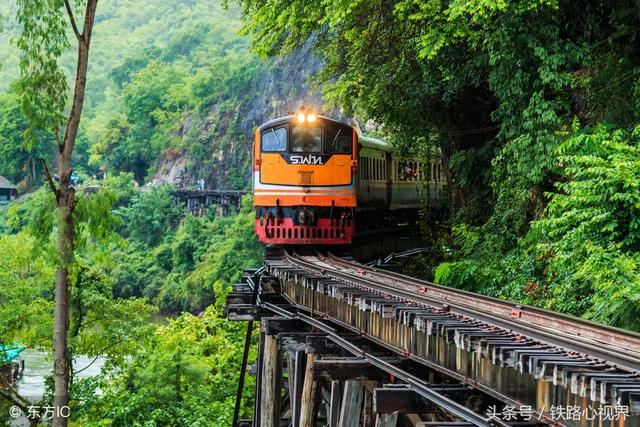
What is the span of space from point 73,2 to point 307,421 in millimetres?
5500

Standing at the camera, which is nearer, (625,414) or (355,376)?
(625,414)

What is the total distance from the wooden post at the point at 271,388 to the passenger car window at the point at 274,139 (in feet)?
19.5

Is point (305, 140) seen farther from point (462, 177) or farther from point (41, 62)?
point (41, 62)

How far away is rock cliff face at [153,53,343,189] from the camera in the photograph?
223 ft

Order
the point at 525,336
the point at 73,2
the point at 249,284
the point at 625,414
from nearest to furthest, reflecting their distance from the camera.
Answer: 1. the point at 625,414
2. the point at 525,336
3. the point at 73,2
4. the point at 249,284

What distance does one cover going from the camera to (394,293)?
987 cm

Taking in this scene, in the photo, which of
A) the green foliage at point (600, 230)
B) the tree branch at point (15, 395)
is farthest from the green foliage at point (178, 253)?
the green foliage at point (600, 230)

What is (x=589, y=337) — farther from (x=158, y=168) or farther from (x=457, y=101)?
(x=158, y=168)

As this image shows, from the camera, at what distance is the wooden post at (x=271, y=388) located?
13070 millimetres

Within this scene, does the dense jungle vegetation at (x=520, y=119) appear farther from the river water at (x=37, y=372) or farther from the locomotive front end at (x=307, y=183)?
the river water at (x=37, y=372)

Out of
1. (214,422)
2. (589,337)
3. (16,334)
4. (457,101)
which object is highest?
(457,101)

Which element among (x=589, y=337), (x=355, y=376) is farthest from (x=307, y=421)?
(x=589, y=337)

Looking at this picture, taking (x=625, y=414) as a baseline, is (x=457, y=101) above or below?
above

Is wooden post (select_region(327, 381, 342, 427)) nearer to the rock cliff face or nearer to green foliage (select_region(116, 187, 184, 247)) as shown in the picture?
green foliage (select_region(116, 187, 184, 247))
